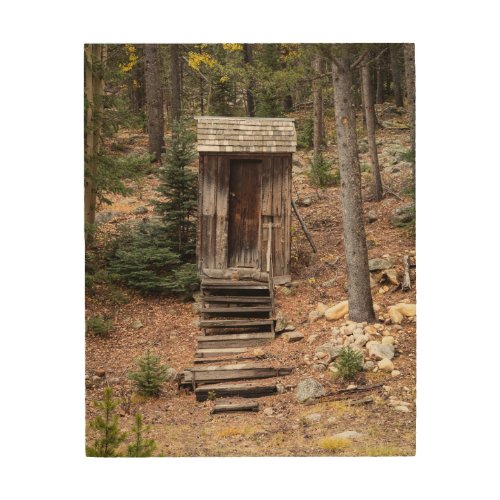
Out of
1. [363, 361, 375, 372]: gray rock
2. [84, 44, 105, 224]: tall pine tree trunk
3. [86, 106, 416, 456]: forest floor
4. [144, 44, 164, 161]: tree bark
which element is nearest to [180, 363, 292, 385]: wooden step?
[86, 106, 416, 456]: forest floor

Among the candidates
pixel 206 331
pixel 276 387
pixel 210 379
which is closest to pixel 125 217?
pixel 206 331

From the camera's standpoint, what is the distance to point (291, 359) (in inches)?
309

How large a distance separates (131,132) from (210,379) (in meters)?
4.48

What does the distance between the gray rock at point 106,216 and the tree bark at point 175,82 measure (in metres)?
2.05

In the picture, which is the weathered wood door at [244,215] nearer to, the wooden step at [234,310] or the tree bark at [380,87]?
the wooden step at [234,310]

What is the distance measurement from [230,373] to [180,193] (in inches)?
151

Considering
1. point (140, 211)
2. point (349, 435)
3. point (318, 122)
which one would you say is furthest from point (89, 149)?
point (318, 122)

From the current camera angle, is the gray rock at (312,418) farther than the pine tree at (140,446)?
Yes

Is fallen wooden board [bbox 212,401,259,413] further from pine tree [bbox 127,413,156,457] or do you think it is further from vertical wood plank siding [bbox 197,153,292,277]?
vertical wood plank siding [bbox 197,153,292,277]

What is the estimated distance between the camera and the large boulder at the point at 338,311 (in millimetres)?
8180

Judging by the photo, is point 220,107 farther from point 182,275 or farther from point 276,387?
point 276,387

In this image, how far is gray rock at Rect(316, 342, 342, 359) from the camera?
7406 mm

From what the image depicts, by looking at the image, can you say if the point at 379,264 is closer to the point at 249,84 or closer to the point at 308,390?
the point at 308,390

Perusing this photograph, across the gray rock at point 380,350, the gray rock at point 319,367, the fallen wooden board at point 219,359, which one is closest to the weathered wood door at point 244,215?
the fallen wooden board at point 219,359
